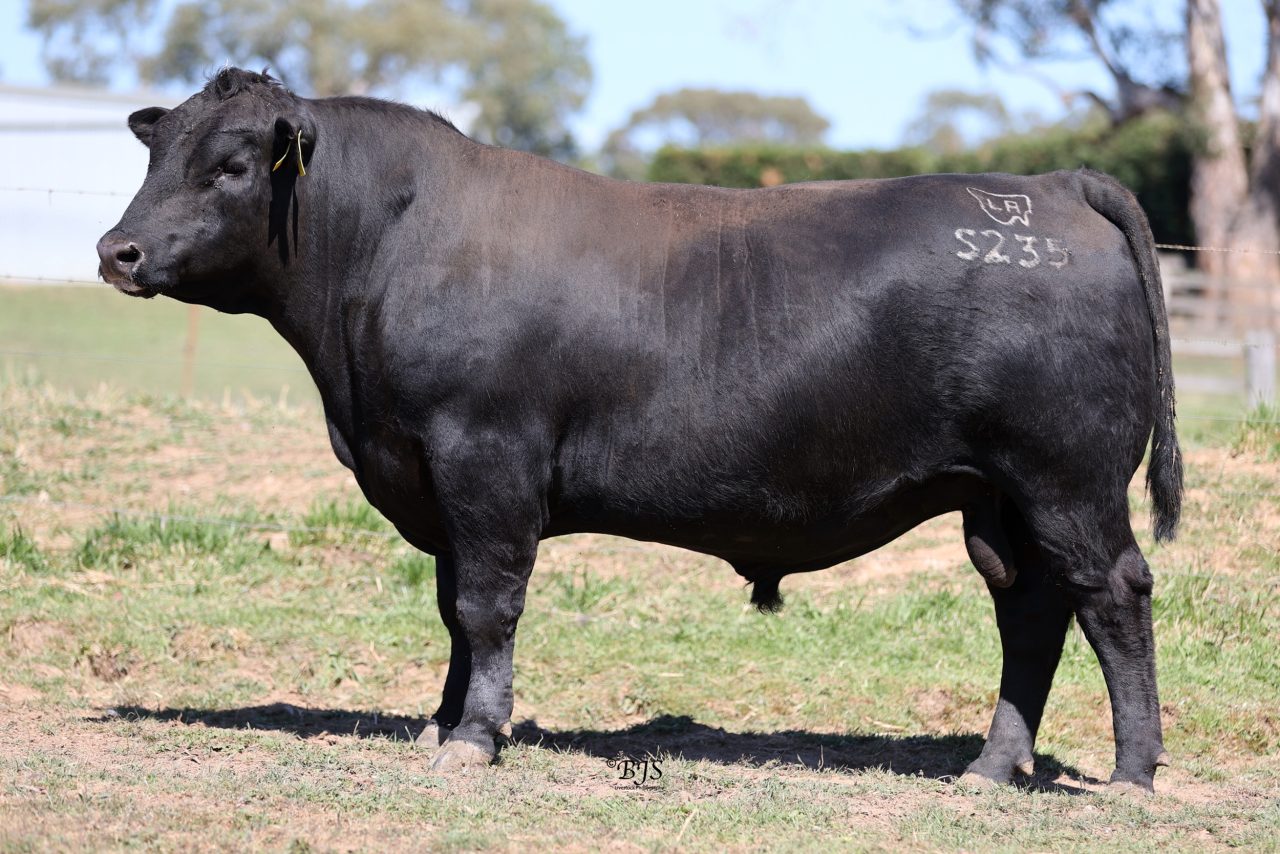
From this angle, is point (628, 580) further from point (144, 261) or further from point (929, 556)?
point (144, 261)

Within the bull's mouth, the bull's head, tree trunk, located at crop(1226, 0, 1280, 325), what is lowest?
the bull's mouth

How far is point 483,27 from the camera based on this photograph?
76.3 m

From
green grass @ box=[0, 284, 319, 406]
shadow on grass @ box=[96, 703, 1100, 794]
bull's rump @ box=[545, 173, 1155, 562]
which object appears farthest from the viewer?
green grass @ box=[0, 284, 319, 406]

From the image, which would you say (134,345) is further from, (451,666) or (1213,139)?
(1213,139)

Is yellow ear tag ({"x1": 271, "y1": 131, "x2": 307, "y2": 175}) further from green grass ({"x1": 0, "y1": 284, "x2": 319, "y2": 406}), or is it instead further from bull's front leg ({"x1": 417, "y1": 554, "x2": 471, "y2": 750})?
green grass ({"x1": 0, "y1": 284, "x2": 319, "y2": 406})

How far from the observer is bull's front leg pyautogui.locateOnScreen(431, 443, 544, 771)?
5020 mm

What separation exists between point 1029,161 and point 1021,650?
21.1 m

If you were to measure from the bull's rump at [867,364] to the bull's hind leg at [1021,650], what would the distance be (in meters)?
0.50

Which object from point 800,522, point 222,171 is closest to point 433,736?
point 800,522

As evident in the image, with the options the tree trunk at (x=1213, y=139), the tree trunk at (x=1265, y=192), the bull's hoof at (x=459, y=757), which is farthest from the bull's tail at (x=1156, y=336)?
the tree trunk at (x=1213, y=139)

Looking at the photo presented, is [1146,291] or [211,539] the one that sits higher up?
[1146,291]

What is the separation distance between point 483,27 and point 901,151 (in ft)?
182

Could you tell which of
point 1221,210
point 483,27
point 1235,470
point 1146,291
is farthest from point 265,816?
point 483,27

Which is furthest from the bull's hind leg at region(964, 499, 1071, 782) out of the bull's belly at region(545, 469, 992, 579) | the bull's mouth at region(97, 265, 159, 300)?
the bull's mouth at region(97, 265, 159, 300)
